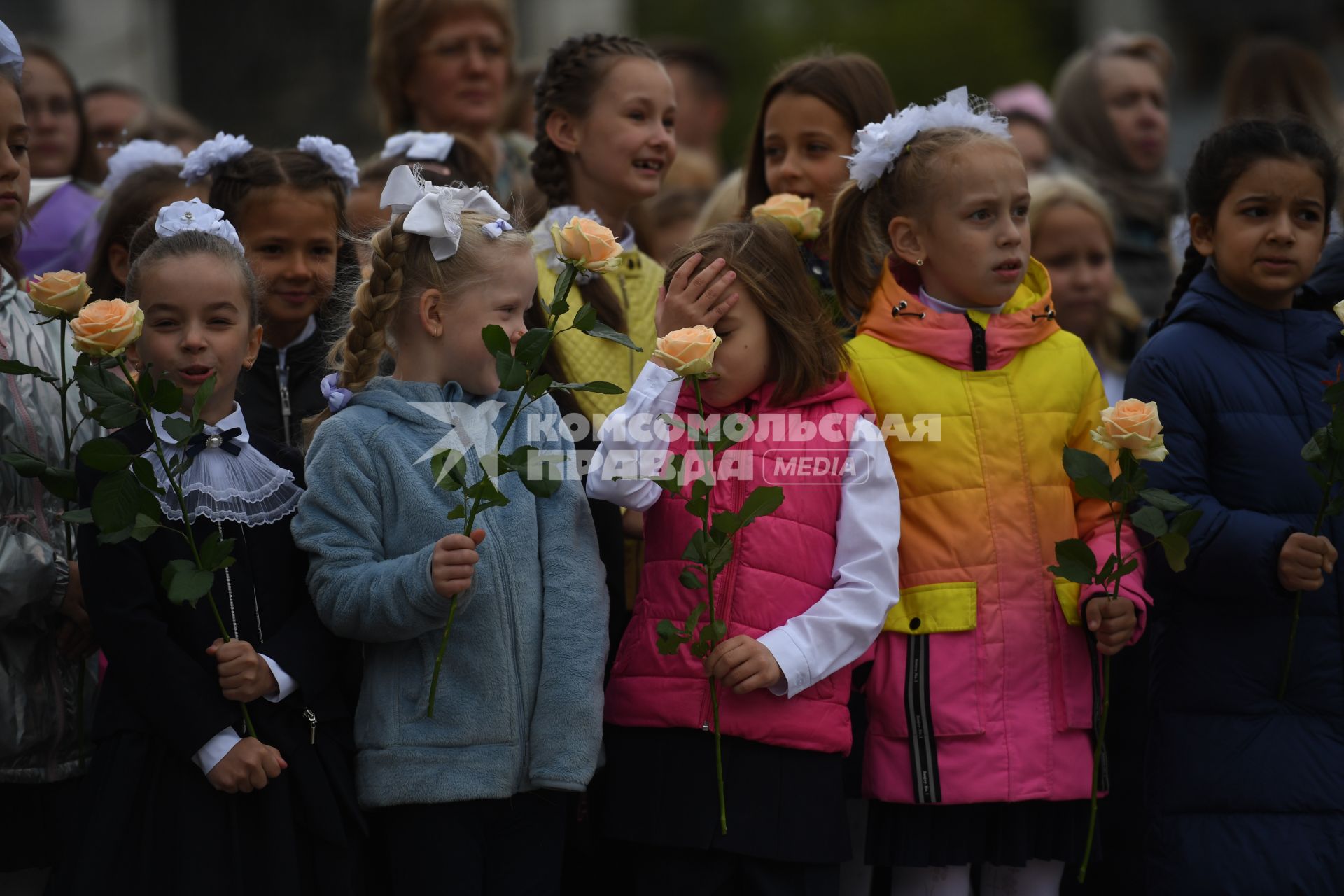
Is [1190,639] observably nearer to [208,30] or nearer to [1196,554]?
[1196,554]

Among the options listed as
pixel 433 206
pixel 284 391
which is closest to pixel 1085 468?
pixel 433 206

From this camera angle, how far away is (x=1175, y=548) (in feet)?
11.9

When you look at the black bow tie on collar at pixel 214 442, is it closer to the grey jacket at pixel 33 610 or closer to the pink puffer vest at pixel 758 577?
the grey jacket at pixel 33 610

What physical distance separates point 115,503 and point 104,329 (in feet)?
1.19

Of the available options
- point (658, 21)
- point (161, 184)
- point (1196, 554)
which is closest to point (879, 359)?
point (1196, 554)

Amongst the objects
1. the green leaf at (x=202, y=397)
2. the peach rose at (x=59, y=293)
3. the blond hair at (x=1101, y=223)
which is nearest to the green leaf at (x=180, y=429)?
the green leaf at (x=202, y=397)

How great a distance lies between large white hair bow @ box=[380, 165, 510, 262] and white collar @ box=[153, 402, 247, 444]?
23.0 inches

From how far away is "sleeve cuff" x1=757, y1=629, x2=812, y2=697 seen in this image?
11.6 ft

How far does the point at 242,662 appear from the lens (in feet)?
11.0

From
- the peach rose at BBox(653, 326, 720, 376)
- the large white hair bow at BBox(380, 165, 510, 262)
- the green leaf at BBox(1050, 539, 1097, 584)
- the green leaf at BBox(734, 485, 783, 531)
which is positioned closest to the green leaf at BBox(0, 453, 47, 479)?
the large white hair bow at BBox(380, 165, 510, 262)

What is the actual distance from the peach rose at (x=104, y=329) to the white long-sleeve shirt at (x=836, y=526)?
1081 mm

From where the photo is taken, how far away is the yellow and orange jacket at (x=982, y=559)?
373cm

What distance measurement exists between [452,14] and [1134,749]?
3569mm

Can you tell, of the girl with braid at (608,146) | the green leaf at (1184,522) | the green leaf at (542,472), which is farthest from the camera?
the girl with braid at (608,146)
